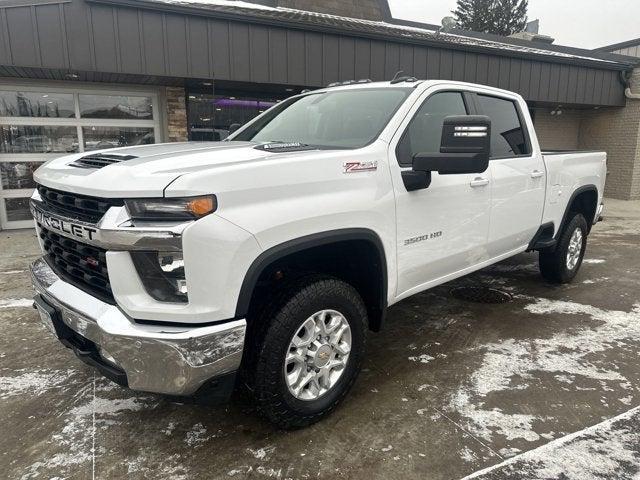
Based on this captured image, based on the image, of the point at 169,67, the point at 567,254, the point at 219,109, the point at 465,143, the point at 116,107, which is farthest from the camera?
the point at 219,109

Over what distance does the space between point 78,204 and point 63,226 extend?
0.63ft

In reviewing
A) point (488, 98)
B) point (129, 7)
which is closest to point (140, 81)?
point (129, 7)

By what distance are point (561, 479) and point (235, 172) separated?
2113 millimetres

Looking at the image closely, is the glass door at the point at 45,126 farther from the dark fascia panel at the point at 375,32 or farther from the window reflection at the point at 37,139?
the dark fascia panel at the point at 375,32

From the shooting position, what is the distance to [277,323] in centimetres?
237

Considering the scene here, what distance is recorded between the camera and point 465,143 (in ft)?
8.78

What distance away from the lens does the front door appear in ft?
9.84

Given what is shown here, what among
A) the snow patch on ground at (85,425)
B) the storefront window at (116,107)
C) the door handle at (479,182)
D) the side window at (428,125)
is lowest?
the snow patch on ground at (85,425)

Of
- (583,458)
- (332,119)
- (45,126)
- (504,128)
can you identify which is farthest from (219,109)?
(583,458)

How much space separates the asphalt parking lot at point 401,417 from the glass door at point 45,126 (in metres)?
5.53

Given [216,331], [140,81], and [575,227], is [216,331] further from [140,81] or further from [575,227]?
[140,81]

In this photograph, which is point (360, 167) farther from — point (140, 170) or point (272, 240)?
point (140, 170)

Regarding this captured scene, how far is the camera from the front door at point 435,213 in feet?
9.84

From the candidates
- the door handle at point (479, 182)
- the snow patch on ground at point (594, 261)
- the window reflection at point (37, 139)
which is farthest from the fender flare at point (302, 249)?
the window reflection at point (37, 139)
